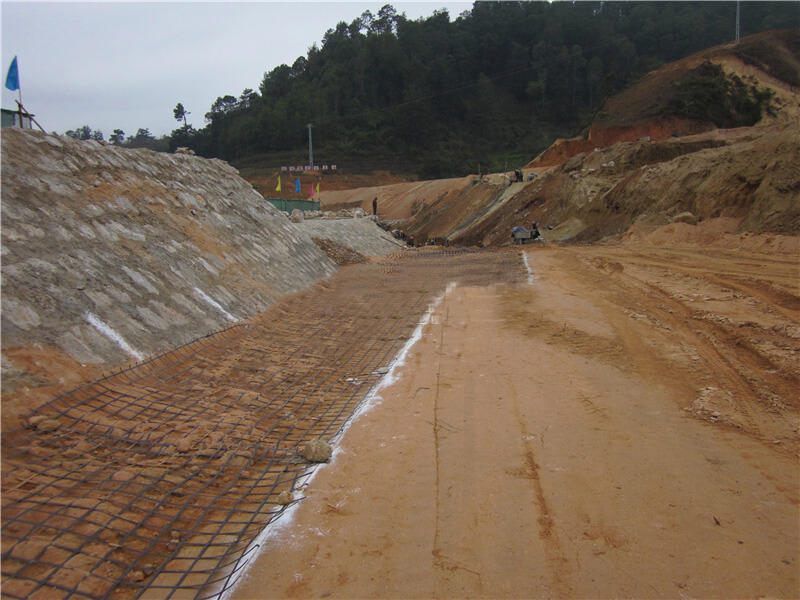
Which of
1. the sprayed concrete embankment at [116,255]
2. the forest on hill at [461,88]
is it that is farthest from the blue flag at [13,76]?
the forest on hill at [461,88]

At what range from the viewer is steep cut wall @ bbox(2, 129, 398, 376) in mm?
4121

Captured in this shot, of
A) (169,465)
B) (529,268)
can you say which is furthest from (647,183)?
(169,465)

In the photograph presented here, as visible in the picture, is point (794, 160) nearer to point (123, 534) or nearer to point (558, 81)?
point (123, 534)

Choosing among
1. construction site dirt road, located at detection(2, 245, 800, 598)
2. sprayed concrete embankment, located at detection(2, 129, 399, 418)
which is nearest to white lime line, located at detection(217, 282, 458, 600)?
construction site dirt road, located at detection(2, 245, 800, 598)

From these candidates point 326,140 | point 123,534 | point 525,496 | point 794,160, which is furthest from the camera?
point 326,140

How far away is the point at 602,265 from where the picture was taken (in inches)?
426

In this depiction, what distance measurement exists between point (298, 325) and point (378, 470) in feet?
13.1

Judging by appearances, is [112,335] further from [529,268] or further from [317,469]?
[529,268]

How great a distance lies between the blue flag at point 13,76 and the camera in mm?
6840

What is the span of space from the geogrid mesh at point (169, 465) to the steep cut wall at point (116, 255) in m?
0.43

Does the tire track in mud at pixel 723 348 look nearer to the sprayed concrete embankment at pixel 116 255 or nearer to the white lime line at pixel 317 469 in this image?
the white lime line at pixel 317 469

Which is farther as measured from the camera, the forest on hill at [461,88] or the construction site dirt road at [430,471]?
the forest on hill at [461,88]

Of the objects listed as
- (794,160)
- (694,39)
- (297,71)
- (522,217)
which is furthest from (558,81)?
(794,160)

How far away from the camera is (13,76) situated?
6.87 meters
